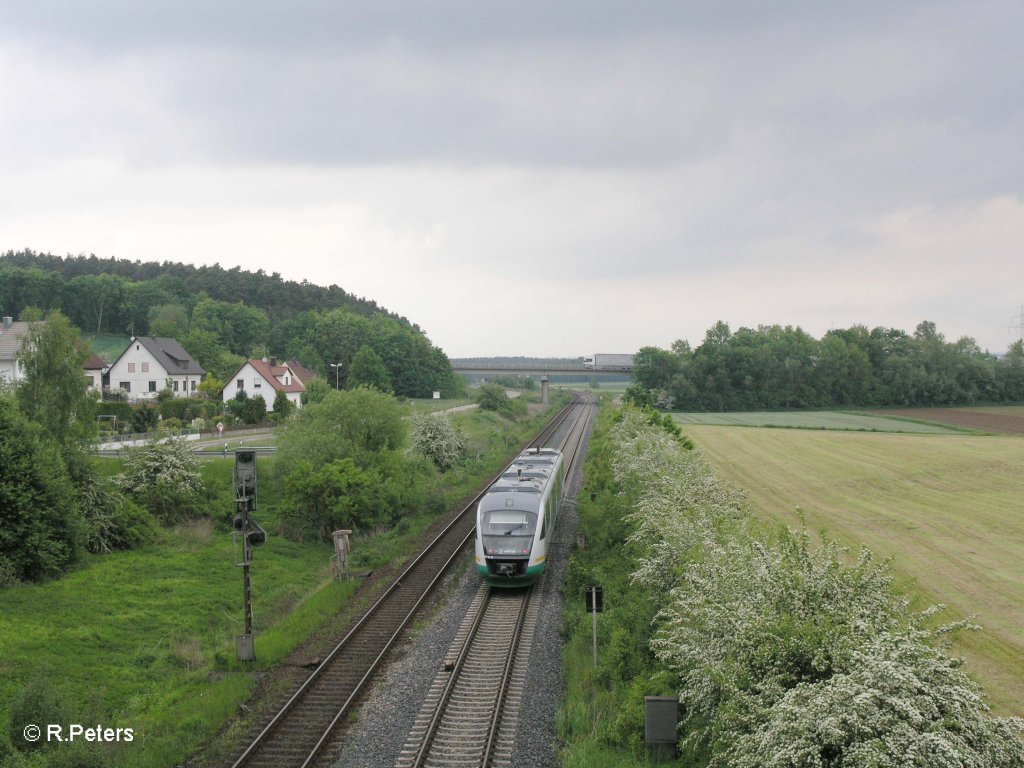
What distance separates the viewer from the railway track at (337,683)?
12.5 m

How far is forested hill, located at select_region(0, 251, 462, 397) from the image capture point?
360ft

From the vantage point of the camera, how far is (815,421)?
93.6m

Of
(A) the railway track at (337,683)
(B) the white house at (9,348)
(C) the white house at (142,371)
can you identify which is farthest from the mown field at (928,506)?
(B) the white house at (9,348)

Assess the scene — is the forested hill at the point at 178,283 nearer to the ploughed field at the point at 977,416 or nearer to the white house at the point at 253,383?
the white house at the point at 253,383

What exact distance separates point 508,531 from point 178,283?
6034 inches

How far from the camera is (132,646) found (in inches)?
773

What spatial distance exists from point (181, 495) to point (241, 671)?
18.3 meters

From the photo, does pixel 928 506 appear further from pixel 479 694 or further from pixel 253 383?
pixel 253 383

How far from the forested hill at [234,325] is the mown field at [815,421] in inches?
1669

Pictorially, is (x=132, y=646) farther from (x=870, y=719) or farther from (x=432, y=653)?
(x=870, y=719)

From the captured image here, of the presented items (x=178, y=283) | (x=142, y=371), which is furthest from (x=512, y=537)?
(x=178, y=283)

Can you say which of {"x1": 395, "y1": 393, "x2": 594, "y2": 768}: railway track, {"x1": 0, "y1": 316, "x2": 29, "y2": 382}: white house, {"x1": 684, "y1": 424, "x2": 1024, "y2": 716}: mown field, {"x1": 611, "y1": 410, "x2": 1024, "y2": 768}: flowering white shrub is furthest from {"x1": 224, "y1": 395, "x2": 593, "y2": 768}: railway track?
{"x1": 0, "y1": 316, "x2": 29, "y2": 382}: white house

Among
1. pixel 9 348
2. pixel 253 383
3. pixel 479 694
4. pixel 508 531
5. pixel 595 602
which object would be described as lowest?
pixel 479 694

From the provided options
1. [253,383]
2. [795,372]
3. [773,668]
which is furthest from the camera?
[795,372]
